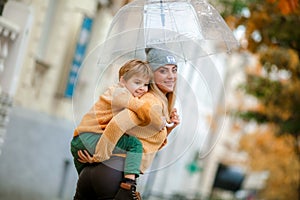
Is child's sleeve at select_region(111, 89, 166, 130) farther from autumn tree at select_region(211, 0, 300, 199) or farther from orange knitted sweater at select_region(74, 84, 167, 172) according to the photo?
autumn tree at select_region(211, 0, 300, 199)

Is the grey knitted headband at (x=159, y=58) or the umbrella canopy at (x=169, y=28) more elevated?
the umbrella canopy at (x=169, y=28)

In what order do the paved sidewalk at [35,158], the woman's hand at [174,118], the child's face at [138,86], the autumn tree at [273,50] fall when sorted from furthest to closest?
the paved sidewalk at [35,158] < the autumn tree at [273,50] < the woman's hand at [174,118] < the child's face at [138,86]

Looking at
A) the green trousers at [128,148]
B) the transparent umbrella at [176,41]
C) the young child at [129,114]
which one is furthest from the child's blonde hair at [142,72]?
the green trousers at [128,148]

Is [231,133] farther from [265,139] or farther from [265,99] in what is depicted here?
[265,99]

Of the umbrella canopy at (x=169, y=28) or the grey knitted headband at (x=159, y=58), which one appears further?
the umbrella canopy at (x=169, y=28)

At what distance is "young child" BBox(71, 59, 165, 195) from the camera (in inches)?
192

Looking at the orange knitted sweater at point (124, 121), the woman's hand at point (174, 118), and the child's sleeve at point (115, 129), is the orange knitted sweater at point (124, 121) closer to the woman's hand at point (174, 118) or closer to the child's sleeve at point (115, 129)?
the child's sleeve at point (115, 129)

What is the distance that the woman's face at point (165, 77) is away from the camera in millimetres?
5012

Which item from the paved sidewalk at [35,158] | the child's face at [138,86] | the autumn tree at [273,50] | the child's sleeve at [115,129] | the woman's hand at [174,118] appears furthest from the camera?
the paved sidewalk at [35,158]

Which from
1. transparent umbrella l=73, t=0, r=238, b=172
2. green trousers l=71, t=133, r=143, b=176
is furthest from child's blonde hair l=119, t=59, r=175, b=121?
green trousers l=71, t=133, r=143, b=176

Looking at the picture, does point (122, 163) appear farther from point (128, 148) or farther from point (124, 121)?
point (124, 121)

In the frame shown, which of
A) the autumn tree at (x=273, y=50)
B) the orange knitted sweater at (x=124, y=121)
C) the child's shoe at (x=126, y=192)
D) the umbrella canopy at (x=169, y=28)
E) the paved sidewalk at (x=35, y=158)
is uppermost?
the autumn tree at (x=273, y=50)

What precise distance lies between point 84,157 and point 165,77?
660 millimetres

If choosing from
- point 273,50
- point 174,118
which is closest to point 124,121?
point 174,118
